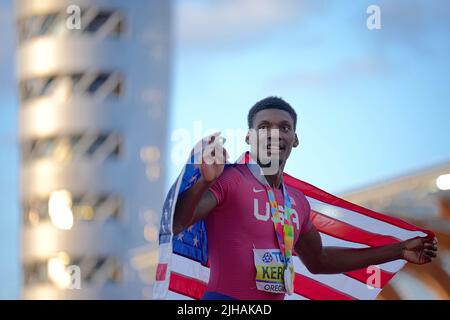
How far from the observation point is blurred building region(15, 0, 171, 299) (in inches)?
1657

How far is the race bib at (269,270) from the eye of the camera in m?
8.94

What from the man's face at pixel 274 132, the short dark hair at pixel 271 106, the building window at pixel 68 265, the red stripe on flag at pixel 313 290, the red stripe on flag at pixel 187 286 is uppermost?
the building window at pixel 68 265

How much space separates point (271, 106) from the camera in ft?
30.5

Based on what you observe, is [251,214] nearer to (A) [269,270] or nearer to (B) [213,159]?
(A) [269,270]

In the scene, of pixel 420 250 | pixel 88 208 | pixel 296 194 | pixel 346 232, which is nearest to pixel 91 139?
pixel 88 208

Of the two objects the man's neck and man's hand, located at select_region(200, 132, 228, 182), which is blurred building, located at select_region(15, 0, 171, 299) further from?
man's hand, located at select_region(200, 132, 228, 182)

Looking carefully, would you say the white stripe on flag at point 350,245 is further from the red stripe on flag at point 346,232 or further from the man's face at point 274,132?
the man's face at point 274,132

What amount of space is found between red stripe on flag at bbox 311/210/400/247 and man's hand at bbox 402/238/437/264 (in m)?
0.29

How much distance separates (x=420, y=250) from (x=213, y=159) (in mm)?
2064

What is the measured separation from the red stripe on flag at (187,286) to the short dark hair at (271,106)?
1.25 m

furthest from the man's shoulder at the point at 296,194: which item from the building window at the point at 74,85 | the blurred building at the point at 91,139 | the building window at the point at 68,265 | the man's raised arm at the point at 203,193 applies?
the building window at the point at 74,85
